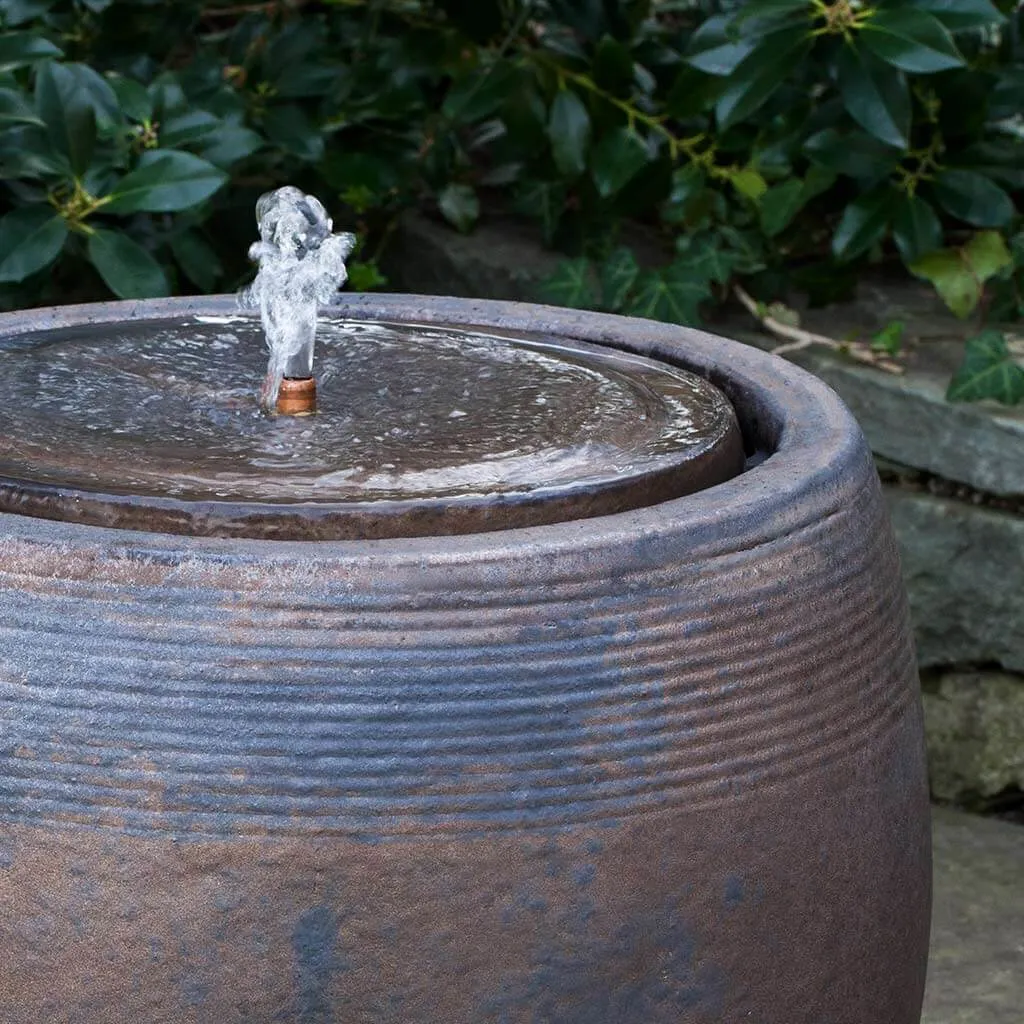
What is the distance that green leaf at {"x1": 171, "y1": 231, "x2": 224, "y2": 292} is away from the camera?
287 cm

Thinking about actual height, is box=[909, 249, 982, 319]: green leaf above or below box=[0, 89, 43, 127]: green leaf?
below

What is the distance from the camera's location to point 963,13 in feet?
8.49

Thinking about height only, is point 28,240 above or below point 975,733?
above

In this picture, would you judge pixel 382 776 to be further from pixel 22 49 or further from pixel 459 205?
pixel 459 205

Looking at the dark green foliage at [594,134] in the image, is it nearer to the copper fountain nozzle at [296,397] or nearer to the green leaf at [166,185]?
the green leaf at [166,185]

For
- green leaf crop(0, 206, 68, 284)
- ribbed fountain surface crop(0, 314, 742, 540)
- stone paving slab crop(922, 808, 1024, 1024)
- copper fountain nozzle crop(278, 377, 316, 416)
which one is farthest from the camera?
green leaf crop(0, 206, 68, 284)

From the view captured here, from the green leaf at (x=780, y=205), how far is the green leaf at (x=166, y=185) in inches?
40.4

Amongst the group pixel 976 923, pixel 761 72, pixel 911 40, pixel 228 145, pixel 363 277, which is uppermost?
pixel 911 40

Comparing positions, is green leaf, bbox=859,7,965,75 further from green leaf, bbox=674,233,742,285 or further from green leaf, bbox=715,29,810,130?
green leaf, bbox=674,233,742,285

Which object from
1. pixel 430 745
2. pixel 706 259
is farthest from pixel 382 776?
pixel 706 259

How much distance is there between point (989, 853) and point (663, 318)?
97cm

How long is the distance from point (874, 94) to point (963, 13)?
0.56ft

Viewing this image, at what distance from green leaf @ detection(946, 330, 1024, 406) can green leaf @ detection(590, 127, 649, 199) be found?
25.1 inches

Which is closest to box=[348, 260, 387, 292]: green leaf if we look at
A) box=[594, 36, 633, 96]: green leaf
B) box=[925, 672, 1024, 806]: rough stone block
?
box=[594, 36, 633, 96]: green leaf
